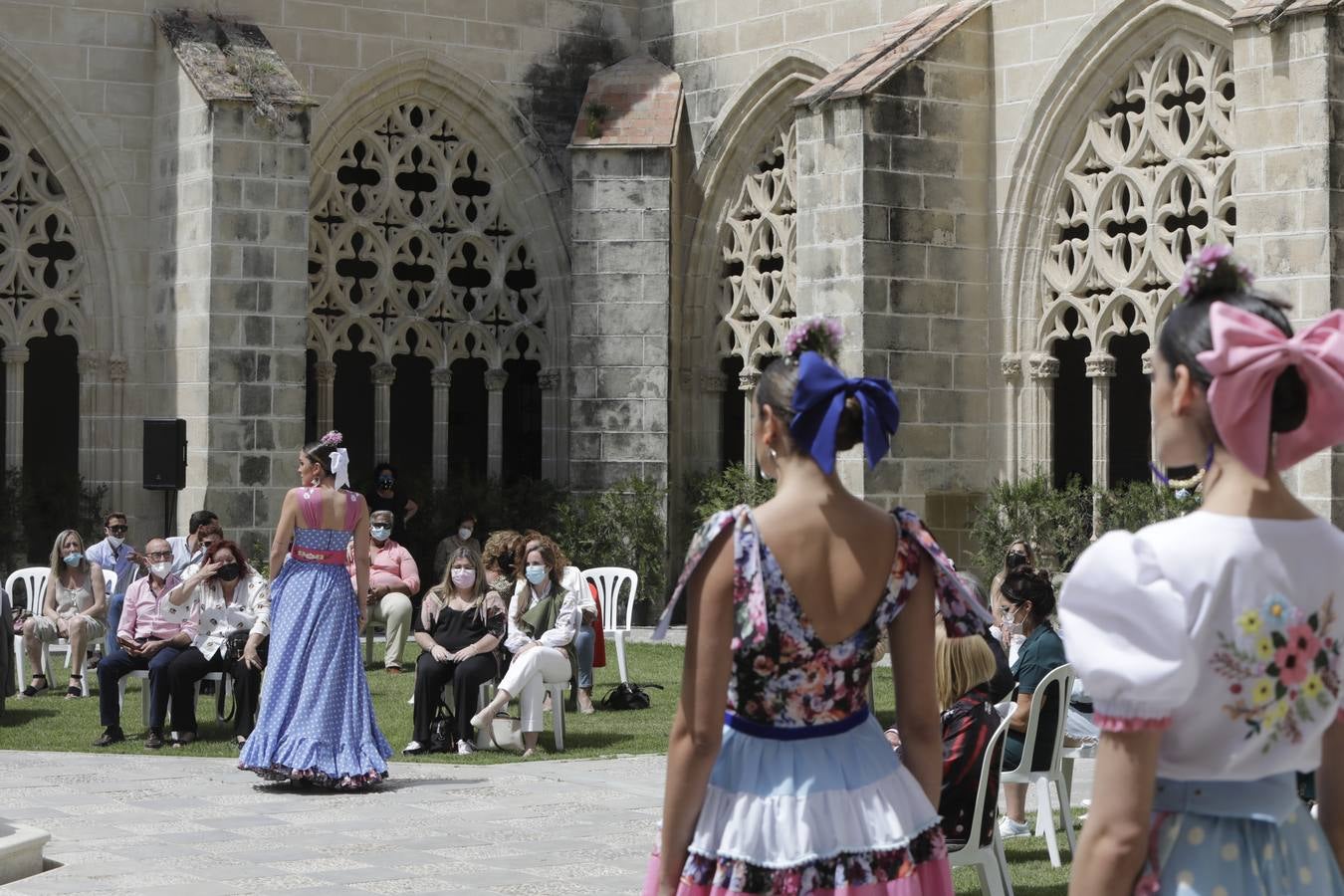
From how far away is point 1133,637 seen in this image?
2.90m

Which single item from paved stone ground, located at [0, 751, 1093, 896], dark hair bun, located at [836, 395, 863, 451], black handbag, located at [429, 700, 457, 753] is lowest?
paved stone ground, located at [0, 751, 1093, 896]

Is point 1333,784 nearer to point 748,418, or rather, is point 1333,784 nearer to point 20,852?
point 20,852

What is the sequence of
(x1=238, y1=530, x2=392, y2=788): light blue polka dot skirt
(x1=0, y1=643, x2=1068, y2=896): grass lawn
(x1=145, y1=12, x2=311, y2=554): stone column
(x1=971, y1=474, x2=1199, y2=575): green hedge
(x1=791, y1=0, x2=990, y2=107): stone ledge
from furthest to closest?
(x1=145, y1=12, x2=311, y2=554): stone column, (x1=791, y1=0, x2=990, y2=107): stone ledge, (x1=971, y1=474, x2=1199, y2=575): green hedge, (x1=0, y1=643, x2=1068, y2=896): grass lawn, (x1=238, y1=530, x2=392, y2=788): light blue polka dot skirt

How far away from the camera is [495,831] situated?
28.9 ft

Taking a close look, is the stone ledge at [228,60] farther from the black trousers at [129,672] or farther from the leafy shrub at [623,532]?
the black trousers at [129,672]

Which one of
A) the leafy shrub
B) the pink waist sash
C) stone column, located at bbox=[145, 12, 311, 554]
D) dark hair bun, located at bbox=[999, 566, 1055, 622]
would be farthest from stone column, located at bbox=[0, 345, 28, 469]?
dark hair bun, located at bbox=[999, 566, 1055, 622]

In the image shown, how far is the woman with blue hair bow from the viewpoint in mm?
3893

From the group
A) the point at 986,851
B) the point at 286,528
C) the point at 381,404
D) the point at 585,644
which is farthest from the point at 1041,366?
the point at 986,851

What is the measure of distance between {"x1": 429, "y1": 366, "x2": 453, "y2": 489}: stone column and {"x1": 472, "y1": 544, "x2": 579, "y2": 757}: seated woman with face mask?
7.07 m

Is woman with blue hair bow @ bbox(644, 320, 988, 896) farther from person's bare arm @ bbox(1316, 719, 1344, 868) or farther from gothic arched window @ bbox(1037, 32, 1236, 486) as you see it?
gothic arched window @ bbox(1037, 32, 1236, 486)

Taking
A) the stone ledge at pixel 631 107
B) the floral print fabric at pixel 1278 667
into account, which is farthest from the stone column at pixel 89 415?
the floral print fabric at pixel 1278 667

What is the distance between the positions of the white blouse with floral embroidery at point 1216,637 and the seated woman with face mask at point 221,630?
915 centimetres

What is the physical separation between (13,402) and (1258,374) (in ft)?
54.5

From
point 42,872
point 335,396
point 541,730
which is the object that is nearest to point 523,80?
point 335,396
